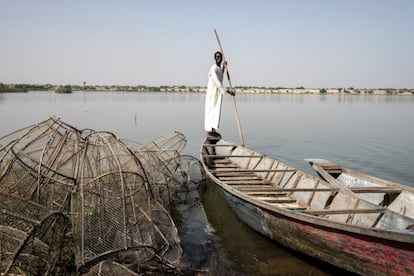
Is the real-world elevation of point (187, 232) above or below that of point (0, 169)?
below

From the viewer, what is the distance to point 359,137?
59.5 feet

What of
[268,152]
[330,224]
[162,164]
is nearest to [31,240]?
[330,224]

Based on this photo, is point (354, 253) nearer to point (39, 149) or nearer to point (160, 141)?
point (39, 149)

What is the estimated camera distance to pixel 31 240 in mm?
3783

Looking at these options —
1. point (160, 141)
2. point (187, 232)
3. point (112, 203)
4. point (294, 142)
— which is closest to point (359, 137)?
point (294, 142)

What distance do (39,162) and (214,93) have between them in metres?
5.91

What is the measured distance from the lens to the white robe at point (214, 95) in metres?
9.83

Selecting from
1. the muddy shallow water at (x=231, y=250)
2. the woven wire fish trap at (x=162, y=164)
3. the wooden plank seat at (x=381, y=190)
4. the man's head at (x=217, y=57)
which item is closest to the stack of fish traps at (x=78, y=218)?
the muddy shallow water at (x=231, y=250)

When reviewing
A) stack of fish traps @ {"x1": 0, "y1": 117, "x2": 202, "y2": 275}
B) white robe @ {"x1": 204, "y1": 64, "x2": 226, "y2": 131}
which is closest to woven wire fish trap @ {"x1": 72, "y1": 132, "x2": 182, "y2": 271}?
stack of fish traps @ {"x1": 0, "y1": 117, "x2": 202, "y2": 275}

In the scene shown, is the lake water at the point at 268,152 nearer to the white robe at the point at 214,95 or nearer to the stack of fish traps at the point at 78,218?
the stack of fish traps at the point at 78,218

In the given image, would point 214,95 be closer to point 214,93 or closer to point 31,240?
point 214,93

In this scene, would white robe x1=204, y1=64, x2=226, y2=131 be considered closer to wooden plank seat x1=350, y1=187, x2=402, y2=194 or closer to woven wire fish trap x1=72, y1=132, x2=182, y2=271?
wooden plank seat x1=350, y1=187, x2=402, y2=194

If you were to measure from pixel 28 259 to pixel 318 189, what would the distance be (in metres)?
4.56

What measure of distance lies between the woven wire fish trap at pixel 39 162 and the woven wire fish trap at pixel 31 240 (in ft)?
2.48
